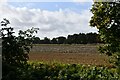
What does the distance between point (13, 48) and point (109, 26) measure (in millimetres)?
3652

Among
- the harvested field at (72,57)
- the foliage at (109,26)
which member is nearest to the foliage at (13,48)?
the foliage at (109,26)

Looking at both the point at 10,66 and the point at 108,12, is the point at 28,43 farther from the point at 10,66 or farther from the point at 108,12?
the point at 108,12

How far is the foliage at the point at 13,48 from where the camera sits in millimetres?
9977

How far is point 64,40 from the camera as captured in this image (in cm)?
11538

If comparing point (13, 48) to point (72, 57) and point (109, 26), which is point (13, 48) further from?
point (72, 57)

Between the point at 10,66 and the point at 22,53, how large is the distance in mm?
→ 600

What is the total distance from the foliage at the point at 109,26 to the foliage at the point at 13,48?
105 inches

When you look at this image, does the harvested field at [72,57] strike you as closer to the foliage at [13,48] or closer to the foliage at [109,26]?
the foliage at [109,26]

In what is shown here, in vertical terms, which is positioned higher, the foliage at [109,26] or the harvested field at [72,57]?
the foliage at [109,26]

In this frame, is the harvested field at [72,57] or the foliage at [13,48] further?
the harvested field at [72,57]

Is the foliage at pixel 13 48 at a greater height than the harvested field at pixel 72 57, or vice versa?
A: the foliage at pixel 13 48

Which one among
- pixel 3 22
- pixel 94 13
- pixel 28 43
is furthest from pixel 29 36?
pixel 94 13

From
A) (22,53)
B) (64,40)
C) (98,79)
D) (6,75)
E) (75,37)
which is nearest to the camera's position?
(6,75)

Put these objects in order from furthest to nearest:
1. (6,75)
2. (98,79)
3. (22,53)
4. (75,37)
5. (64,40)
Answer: (64,40) → (75,37) → (98,79) → (22,53) → (6,75)
